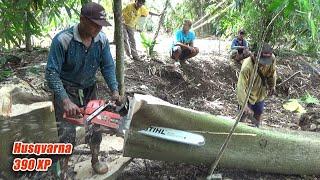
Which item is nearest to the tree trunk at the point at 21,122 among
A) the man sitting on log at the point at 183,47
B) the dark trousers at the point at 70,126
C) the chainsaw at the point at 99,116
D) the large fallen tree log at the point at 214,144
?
the dark trousers at the point at 70,126

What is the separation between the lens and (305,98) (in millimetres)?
8438

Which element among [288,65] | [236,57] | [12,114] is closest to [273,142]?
[12,114]

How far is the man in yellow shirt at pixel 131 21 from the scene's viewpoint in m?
7.95

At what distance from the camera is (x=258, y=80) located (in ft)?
16.5

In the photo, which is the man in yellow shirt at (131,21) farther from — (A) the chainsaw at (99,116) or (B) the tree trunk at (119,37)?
(A) the chainsaw at (99,116)

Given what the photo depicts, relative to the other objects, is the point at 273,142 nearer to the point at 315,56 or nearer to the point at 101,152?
the point at 101,152

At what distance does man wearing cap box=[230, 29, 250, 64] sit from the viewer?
9.03 metres

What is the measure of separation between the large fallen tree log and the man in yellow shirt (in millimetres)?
4419

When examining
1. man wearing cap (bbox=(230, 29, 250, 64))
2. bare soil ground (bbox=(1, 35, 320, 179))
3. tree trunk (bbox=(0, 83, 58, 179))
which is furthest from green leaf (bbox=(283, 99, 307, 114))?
tree trunk (bbox=(0, 83, 58, 179))

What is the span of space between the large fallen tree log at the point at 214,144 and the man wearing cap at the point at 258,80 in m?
0.89

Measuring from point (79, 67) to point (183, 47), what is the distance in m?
4.97

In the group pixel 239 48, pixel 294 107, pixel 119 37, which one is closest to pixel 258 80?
pixel 119 37

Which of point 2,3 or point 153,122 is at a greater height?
point 2,3

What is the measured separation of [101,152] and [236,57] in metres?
5.60
